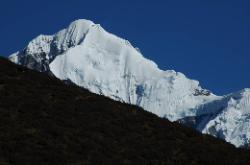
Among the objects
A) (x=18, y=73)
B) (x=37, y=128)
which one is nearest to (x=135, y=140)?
(x=37, y=128)

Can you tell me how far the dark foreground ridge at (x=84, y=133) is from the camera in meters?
35.4

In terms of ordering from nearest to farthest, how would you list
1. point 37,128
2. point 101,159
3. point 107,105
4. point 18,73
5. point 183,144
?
point 101,159 → point 37,128 → point 183,144 → point 107,105 → point 18,73

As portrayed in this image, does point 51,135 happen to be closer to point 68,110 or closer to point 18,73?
point 68,110

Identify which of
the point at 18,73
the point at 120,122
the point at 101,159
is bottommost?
the point at 101,159

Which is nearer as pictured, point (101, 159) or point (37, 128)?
point (101, 159)

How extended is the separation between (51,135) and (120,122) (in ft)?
21.2

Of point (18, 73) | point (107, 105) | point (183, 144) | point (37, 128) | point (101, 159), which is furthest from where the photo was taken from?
point (18, 73)

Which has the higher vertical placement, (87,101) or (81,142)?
(87,101)

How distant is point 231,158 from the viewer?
40.5 metres

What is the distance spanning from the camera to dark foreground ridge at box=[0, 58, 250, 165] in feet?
116

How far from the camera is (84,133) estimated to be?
39.4 meters

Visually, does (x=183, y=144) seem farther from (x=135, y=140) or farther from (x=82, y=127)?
(x=82, y=127)

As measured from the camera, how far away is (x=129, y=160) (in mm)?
36719

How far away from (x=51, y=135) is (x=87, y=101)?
30.7 feet
